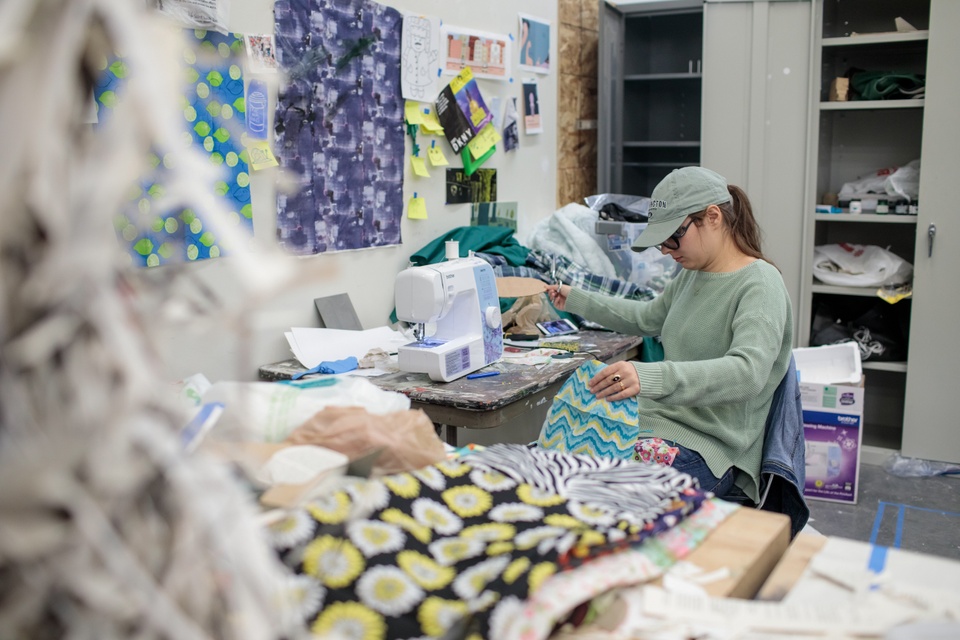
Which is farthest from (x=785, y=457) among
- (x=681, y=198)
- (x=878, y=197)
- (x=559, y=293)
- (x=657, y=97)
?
(x=657, y=97)

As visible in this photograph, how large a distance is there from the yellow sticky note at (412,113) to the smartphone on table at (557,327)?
2.86ft

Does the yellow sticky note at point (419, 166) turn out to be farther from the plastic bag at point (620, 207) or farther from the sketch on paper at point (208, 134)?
the plastic bag at point (620, 207)

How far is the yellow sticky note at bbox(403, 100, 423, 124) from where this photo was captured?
315cm

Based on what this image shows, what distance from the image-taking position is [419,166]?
323 centimetres

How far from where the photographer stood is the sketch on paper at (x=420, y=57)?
312cm

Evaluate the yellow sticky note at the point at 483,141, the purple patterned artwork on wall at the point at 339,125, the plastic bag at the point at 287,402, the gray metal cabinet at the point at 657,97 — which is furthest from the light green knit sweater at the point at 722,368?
the gray metal cabinet at the point at 657,97

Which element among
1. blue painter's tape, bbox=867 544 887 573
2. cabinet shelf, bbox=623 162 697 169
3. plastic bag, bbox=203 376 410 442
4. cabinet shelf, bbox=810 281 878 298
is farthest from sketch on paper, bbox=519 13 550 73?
blue painter's tape, bbox=867 544 887 573

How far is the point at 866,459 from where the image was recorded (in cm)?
400

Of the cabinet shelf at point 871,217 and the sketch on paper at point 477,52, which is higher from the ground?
the sketch on paper at point 477,52

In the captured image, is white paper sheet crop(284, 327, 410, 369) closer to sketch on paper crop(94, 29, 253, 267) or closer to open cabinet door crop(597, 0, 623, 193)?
sketch on paper crop(94, 29, 253, 267)

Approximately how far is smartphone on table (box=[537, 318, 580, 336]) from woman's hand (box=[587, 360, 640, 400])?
1.17 m

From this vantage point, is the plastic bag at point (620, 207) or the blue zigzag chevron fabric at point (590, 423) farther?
the plastic bag at point (620, 207)

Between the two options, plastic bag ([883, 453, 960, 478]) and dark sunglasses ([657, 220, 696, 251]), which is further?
plastic bag ([883, 453, 960, 478])

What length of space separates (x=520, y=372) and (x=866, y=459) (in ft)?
7.47
